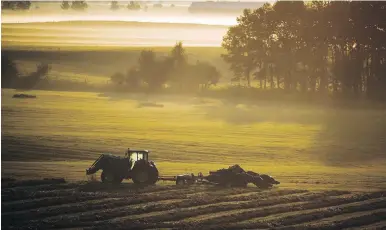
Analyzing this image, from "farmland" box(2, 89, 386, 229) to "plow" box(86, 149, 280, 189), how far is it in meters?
0.21

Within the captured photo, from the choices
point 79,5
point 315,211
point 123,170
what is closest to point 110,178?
point 123,170

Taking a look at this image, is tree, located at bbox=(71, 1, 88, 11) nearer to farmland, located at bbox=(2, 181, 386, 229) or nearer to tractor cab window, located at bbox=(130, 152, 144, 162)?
tractor cab window, located at bbox=(130, 152, 144, 162)

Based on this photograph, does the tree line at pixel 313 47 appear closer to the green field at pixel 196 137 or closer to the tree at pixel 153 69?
the green field at pixel 196 137

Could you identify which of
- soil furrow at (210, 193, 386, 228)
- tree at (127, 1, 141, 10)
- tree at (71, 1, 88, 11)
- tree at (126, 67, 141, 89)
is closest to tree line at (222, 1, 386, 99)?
tree at (126, 67, 141, 89)

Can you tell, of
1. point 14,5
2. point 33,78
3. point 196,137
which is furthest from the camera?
point 33,78

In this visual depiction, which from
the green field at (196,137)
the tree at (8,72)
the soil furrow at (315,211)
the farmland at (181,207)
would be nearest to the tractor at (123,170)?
the farmland at (181,207)

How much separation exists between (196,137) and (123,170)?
4.05 m

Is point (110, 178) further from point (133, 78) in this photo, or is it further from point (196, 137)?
point (133, 78)

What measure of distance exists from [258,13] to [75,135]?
7.04 metres

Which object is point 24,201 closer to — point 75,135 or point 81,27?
point 75,135

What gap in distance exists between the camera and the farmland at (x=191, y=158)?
→ 12664 mm

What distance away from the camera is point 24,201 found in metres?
12.9

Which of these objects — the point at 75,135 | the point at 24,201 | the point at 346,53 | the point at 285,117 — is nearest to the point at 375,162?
the point at 285,117

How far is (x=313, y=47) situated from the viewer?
832 inches
